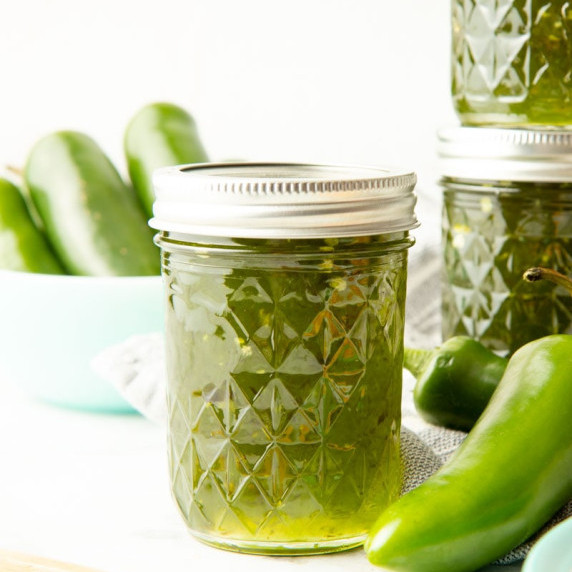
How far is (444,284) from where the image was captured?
1.13 m

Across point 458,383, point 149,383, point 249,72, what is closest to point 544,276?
point 458,383

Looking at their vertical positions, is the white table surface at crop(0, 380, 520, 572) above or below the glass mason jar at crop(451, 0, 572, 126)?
below

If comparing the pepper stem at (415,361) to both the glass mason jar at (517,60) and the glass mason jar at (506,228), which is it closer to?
the glass mason jar at (506,228)

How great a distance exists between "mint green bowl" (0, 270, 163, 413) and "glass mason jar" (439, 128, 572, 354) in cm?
35

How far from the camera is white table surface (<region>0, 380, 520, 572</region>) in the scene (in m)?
0.73

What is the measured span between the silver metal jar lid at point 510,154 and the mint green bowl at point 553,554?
0.46 meters

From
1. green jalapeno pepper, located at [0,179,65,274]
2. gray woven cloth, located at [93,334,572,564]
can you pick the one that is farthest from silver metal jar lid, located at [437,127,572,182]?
green jalapeno pepper, located at [0,179,65,274]

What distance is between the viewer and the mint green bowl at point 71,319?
3.52 feet

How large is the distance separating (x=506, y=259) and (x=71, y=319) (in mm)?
495

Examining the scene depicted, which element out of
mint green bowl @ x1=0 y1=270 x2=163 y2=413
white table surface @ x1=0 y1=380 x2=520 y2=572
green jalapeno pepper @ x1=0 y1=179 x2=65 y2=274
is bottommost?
white table surface @ x1=0 y1=380 x2=520 y2=572

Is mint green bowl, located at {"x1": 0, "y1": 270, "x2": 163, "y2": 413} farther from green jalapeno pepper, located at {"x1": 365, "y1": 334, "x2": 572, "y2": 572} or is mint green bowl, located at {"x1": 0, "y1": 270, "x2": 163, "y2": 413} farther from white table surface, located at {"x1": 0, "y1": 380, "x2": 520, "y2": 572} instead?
green jalapeno pepper, located at {"x1": 365, "y1": 334, "x2": 572, "y2": 572}

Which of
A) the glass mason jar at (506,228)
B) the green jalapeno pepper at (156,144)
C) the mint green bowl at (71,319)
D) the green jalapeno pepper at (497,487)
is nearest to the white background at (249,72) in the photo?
the green jalapeno pepper at (156,144)

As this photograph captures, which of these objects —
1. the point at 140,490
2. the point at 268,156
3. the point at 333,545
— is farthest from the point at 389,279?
the point at 268,156

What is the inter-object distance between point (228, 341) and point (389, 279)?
13cm
